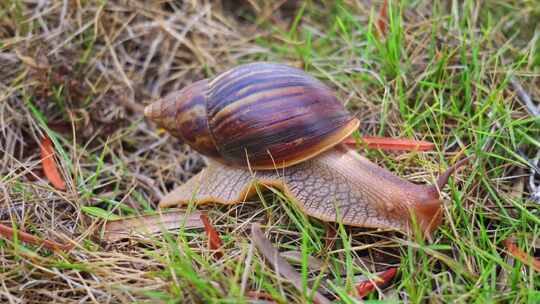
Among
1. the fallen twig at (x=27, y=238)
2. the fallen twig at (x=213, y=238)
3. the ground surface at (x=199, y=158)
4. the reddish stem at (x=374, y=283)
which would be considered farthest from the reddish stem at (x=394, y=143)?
the fallen twig at (x=27, y=238)

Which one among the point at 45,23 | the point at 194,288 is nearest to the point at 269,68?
the point at 194,288

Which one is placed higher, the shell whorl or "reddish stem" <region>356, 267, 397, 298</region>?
the shell whorl

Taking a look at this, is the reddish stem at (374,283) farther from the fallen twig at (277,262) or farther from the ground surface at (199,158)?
the fallen twig at (277,262)

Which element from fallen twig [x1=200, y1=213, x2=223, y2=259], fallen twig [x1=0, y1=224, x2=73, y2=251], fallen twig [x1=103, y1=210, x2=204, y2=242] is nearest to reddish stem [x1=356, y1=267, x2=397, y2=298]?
fallen twig [x1=200, y1=213, x2=223, y2=259]

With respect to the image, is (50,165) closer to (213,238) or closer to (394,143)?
(213,238)

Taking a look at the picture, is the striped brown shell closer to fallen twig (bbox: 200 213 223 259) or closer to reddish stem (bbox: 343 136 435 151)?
reddish stem (bbox: 343 136 435 151)

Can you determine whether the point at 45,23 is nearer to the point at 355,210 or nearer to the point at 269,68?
the point at 269,68

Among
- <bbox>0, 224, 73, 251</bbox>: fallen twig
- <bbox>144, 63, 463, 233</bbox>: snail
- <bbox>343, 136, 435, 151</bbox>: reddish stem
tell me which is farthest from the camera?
<bbox>343, 136, 435, 151</bbox>: reddish stem
